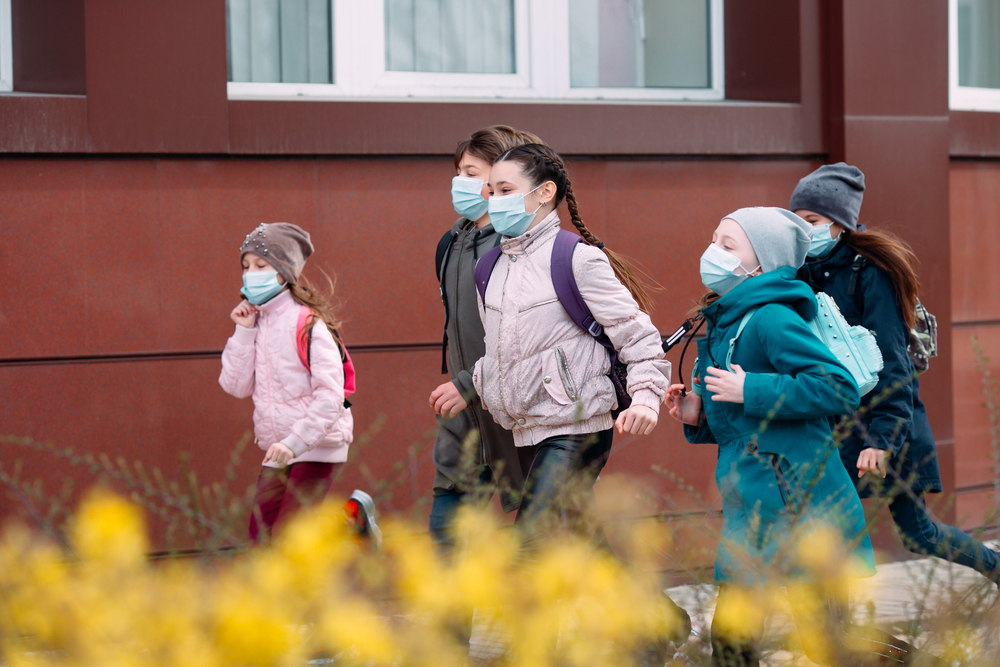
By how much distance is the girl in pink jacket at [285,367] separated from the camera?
3506mm

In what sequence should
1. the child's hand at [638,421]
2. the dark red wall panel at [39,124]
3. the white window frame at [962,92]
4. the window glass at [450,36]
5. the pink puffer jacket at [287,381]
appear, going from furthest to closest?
the white window frame at [962,92], the window glass at [450,36], the dark red wall panel at [39,124], the pink puffer jacket at [287,381], the child's hand at [638,421]

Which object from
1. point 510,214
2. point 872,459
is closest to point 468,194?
point 510,214

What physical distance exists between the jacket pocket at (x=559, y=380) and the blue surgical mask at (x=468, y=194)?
696 mm

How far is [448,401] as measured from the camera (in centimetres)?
320

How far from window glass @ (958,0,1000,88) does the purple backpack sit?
4.24m

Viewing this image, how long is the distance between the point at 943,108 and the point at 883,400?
271 centimetres

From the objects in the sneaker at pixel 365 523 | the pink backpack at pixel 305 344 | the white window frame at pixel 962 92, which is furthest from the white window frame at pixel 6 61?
the white window frame at pixel 962 92

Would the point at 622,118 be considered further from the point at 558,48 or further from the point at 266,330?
the point at 266,330

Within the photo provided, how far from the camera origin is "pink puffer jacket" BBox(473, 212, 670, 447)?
3.03m

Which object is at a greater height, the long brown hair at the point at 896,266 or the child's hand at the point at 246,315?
the long brown hair at the point at 896,266

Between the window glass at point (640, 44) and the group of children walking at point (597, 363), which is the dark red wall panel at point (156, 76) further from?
the window glass at point (640, 44)

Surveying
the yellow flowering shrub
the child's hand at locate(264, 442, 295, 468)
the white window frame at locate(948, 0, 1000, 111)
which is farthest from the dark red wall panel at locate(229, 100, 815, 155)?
the yellow flowering shrub

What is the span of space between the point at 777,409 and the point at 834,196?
49.5 inches

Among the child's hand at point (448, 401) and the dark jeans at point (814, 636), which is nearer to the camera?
the dark jeans at point (814, 636)
